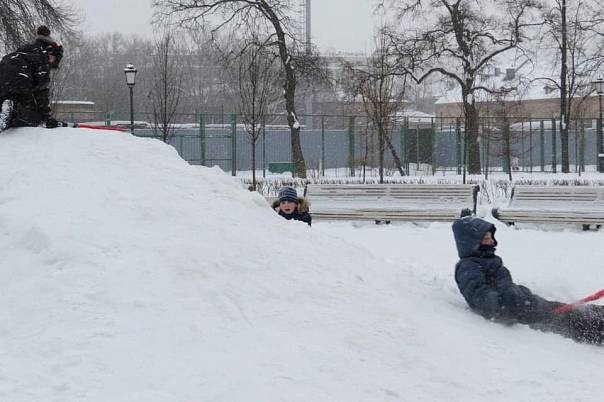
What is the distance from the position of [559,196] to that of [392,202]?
2.98 m

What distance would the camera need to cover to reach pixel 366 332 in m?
4.47

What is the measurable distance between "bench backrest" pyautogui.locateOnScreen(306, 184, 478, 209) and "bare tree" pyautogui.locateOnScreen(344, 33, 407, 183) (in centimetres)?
691

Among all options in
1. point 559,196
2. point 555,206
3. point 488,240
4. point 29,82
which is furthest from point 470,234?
point 559,196

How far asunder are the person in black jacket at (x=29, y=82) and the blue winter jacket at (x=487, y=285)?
13.6ft

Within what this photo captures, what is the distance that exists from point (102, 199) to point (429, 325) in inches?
99.3

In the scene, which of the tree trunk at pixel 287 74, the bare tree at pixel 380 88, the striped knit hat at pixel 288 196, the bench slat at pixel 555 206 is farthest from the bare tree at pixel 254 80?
the striped knit hat at pixel 288 196

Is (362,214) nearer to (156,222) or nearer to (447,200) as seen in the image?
(447,200)

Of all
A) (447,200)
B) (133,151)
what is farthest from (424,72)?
(133,151)

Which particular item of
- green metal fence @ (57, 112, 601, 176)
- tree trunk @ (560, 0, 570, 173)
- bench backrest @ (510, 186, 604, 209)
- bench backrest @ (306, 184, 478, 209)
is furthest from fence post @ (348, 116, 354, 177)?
bench backrest @ (510, 186, 604, 209)

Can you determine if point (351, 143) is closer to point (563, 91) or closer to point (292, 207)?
point (563, 91)

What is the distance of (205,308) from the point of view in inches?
164

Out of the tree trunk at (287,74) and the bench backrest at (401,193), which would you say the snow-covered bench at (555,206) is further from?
the tree trunk at (287,74)

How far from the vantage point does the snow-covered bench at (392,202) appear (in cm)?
1282

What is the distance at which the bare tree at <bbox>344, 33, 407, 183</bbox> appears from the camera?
22.8 m
